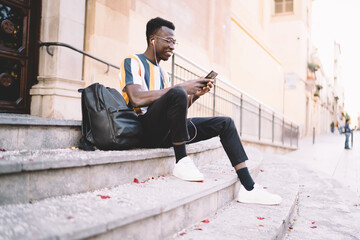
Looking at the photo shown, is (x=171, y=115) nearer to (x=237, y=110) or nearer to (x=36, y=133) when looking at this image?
(x=36, y=133)

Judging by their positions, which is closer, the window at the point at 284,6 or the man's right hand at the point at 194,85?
the man's right hand at the point at 194,85

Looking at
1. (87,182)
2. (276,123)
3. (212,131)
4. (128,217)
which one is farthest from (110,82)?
(276,123)

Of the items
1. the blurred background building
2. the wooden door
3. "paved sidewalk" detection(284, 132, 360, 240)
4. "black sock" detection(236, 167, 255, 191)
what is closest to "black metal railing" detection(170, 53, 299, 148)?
the blurred background building

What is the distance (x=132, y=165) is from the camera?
2.06 meters

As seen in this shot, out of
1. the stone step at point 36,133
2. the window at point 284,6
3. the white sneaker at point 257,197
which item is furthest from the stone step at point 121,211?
the window at point 284,6

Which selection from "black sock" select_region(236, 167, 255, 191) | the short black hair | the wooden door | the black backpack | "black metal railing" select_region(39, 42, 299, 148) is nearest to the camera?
the black backpack

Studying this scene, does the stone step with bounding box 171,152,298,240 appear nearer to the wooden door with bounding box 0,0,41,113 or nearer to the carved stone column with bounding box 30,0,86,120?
the carved stone column with bounding box 30,0,86,120

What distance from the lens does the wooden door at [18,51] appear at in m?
3.63

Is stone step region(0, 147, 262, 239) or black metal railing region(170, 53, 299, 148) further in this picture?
black metal railing region(170, 53, 299, 148)

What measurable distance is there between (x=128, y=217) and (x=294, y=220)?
179 cm

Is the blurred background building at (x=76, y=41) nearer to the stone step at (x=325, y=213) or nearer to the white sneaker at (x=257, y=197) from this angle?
the white sneaker at (x=257, y=197)

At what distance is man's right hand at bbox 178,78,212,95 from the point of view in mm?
2385

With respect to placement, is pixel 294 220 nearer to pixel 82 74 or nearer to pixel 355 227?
pixel 355 227

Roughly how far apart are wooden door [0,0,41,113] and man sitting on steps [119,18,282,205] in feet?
6.89
